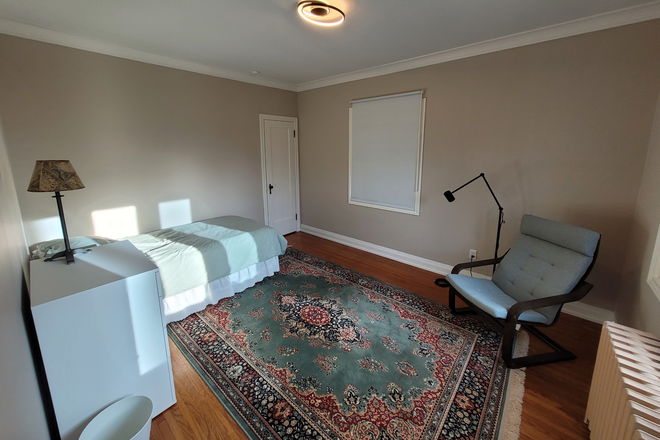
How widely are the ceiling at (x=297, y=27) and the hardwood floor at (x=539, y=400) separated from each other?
8.73 ft

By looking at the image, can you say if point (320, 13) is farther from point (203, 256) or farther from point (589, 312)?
point (589, 312)

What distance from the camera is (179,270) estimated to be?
2539 millimetres

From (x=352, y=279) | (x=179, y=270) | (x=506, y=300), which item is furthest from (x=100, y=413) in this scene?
(x=506, y=300)

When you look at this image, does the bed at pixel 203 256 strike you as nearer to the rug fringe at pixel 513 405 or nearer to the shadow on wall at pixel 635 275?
the rug fringe at pixel 513 405

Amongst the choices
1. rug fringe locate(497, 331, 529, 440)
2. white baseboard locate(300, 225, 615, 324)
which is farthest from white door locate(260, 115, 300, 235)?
rug fringe locate(497, 331, 529, 440)

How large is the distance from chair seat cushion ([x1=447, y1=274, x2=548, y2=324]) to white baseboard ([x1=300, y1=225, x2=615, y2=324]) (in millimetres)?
814

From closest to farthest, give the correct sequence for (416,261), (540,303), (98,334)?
(98,334) < (540,303) < (416,261)

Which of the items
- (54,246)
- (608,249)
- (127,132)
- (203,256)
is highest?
(127,132)

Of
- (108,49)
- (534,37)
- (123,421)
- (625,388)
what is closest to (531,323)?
(625,388)

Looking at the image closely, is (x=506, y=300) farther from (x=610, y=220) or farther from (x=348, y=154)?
(x=348, y=154)

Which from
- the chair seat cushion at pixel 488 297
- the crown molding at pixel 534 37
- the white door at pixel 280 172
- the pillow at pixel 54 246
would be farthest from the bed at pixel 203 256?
the crown molding at pixel 534 37

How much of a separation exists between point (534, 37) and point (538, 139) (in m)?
0.95

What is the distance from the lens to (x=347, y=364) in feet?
6.84

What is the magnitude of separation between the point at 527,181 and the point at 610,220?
0.73m
